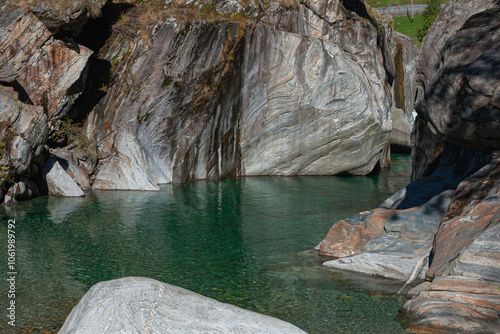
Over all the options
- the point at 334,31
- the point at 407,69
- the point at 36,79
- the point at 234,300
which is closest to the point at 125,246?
the point at 234,300

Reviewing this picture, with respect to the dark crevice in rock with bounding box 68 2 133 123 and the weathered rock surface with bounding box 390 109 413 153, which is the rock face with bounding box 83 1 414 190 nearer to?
the dark crevice in rock with bounding box 68 2 133 123

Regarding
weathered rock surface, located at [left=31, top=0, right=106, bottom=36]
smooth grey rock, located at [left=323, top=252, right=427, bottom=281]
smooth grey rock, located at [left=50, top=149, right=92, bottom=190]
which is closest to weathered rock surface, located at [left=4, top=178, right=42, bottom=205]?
smooth grey rock, located at [left=50, top=149, right=92, bottom=190]

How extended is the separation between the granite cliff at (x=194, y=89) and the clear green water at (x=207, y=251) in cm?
244

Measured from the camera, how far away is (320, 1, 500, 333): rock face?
789 cm

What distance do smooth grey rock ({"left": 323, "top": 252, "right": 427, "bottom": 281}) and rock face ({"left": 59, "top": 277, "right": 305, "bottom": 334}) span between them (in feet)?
17.0

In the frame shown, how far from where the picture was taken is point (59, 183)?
64.2ft

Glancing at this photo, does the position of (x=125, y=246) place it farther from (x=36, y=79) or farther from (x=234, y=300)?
(x=36, y=79)

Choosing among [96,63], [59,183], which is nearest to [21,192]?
[59,183]

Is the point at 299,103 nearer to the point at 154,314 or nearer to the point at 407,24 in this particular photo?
the point at 154,314

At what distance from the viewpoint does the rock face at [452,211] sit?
789 cm

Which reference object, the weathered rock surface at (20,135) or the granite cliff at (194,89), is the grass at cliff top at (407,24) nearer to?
the granite cliff at (194,89)

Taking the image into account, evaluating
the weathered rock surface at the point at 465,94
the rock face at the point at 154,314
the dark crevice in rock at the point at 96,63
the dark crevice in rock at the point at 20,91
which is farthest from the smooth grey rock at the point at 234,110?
the rock face at the point at 154,314

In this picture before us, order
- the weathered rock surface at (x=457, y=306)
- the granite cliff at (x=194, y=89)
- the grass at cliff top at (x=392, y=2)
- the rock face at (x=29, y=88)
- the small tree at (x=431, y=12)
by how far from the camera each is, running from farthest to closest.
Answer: the grass at cliff top at (x=392, y=2) < the small tree at (x=431, y=12) < the granite cliff at (x=194, y=89) < the rock face at (x=29, y=88) < the weathered rock surface at (x=457, y=306)

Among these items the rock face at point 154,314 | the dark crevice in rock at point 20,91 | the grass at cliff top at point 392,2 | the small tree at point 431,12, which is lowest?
the rock face at point 154,314
